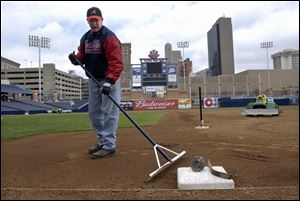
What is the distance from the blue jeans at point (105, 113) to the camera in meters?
4.53

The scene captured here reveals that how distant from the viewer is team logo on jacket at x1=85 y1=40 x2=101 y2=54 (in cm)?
452

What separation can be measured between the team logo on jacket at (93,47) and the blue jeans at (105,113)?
44 centimetres

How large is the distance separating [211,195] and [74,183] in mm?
1292

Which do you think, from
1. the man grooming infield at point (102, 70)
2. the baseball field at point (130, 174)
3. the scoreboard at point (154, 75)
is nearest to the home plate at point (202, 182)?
the baseball field at point (130, 174)

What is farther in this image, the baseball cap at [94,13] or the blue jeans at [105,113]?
the blue jeans at [105,113]

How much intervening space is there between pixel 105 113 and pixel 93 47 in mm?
951

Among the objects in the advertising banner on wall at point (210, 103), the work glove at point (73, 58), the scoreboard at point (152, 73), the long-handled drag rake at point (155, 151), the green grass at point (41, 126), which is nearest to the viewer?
the green grass at point (41, 126)

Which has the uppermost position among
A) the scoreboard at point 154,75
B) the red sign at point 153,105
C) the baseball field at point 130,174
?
the scoreboard at point 154,75

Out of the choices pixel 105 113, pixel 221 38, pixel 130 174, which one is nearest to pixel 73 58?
pixel 105 113

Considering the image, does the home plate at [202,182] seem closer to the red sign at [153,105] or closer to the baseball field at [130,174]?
the baseball field at [130,174]

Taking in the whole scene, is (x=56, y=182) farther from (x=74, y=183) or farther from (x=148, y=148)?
(x=148, y=148)

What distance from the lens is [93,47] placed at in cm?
455

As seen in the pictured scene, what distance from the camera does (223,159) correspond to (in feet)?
13.4

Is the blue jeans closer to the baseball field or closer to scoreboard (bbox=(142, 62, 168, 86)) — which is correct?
the baseball field
